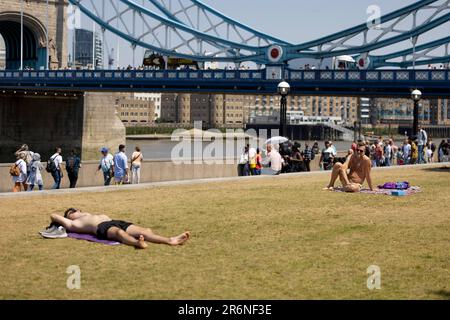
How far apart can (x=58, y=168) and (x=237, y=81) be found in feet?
109

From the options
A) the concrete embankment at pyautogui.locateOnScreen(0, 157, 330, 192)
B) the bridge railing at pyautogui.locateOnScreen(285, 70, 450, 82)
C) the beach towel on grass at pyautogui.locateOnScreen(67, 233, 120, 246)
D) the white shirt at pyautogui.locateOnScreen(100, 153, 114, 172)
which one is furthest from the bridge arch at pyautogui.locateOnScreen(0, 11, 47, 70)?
the beach towel on grass at pyautogui.locateOnScreen(67, 233, 120, 246)

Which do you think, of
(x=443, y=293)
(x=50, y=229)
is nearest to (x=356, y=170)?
(x=50, y=229)

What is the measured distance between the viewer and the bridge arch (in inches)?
2982

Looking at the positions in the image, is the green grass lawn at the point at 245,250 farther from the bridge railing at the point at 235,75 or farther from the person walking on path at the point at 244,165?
the bridge railing at the point at 235,75

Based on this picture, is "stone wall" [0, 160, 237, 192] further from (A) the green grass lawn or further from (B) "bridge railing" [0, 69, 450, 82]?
(B) "bridge railing" [0, 69, 450, 82]

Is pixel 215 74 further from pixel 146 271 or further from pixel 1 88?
pixel 146 271

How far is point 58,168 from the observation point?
2209 cm

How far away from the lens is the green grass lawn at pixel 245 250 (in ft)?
26.6

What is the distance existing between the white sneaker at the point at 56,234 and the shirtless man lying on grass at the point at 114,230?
10 centimetres

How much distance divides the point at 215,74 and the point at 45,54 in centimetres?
2764

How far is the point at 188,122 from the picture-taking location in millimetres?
173625

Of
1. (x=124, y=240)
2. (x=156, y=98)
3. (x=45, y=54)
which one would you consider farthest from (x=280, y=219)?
(x=156, y=98)

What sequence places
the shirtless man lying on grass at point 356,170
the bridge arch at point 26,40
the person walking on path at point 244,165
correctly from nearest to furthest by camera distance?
the shirtless man lying on grass at point 356,170, the person walking on path at point 244,165, the bridge arch at point 26,40

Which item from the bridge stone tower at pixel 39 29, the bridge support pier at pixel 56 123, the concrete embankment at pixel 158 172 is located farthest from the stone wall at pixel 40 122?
the concrete embankment at pixel 158 172
